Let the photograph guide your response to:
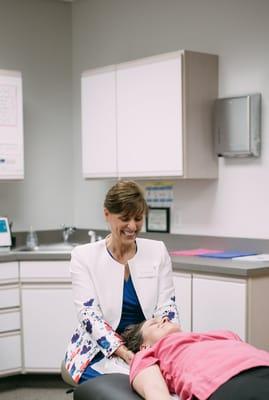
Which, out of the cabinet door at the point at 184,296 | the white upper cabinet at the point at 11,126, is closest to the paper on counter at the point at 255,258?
the cabinet door at the point at 184,296

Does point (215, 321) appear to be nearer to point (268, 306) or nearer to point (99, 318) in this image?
point (268, 306)

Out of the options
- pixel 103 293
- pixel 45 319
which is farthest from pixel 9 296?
pixel 103 293

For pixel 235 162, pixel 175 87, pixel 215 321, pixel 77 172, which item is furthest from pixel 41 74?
pixel 215 321

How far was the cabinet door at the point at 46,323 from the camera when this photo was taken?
13.0ft

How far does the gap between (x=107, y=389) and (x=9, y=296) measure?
78.1 inches

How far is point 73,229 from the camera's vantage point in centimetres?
471

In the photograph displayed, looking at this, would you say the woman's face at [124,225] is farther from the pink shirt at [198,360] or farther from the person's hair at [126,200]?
the pink shirt at [198,360]

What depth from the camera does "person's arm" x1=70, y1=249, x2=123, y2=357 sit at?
2318 mm

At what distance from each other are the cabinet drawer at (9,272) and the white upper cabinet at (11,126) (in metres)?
0.59

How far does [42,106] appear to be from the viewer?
15.4 feet

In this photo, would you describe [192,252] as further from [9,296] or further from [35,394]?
[35,394]

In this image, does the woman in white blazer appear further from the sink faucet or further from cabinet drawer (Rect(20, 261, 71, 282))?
the sink faucet

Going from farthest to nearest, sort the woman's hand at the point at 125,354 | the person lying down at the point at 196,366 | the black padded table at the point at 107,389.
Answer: the woman's hand at the point at 125,354 → the black padded table at the point at 107,389 → the person lying down at the point at 196,366

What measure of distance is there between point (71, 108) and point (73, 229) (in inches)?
36.5
